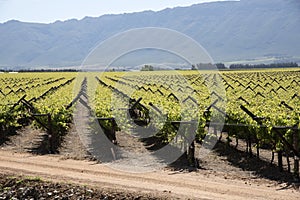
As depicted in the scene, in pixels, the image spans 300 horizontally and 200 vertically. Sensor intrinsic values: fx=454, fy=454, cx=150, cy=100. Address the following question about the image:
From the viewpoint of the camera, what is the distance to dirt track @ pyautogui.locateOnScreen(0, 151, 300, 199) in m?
11.2

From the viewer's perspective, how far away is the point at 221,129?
18.5 metres

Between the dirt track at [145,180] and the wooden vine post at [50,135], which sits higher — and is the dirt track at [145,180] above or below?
below

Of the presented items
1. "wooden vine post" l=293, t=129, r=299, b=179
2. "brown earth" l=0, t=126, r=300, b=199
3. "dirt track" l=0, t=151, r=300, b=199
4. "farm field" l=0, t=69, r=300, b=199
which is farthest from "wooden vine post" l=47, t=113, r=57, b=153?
"wooden vine post" l=293, t=129, r=299, b=179

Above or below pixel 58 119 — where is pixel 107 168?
below

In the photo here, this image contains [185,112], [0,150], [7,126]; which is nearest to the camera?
[185,112]

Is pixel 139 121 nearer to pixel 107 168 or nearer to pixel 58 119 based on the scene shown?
pixel 58 119

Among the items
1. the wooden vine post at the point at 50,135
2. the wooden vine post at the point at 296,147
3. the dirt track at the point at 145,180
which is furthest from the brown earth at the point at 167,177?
the wooden vine post at the point at 50,135

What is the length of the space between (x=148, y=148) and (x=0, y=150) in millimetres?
5676

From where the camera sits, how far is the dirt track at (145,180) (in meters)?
11.2

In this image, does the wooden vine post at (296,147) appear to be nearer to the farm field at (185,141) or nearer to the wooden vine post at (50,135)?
the farm field at (185,141)

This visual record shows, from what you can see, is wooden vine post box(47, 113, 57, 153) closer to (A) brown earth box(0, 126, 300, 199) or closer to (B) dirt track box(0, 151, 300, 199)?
(A) brown earth box(0, 126, 300, 199)

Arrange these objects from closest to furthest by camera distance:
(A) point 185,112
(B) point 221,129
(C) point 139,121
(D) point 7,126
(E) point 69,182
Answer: (E) point 69,182
(A) point 185,112
(B) point 221,129
(D) point 7,126
(C) point 139,121

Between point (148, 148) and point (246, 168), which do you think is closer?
point (246, 168)

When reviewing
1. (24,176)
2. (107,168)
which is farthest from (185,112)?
(24,176)
